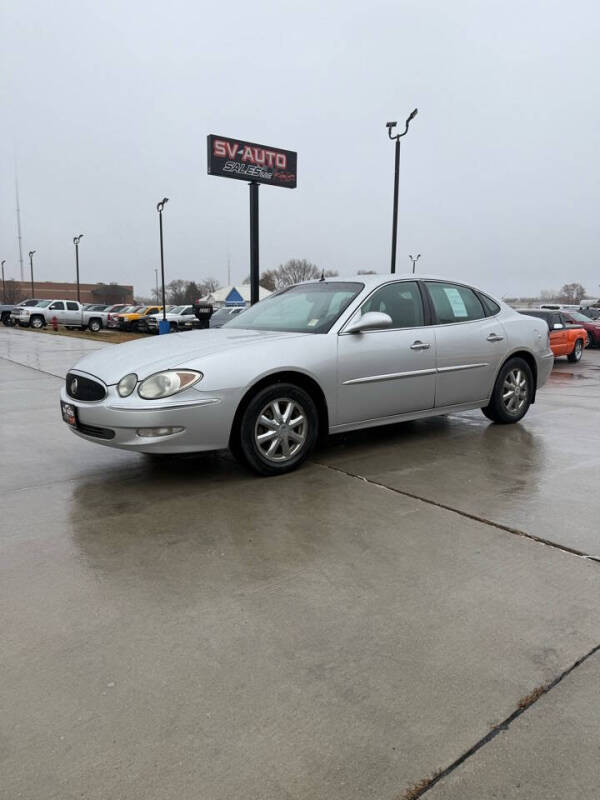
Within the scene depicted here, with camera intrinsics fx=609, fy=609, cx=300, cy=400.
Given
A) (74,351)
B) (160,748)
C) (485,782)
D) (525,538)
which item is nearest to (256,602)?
(160,748)

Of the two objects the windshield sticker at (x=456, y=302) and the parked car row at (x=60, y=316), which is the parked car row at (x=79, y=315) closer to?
the parked car row at (x=60, y=316)

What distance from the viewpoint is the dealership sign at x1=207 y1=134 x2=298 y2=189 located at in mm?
19438

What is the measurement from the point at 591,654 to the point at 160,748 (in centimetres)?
158

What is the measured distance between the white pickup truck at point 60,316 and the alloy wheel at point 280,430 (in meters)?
31.7

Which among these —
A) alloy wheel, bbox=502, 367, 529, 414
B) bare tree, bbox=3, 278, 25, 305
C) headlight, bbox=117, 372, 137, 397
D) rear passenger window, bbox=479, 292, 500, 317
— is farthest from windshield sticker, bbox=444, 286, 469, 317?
bare tree, bbox=3, 278, 25, 305

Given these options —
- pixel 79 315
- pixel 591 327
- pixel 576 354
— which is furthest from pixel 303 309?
pixel 79 315

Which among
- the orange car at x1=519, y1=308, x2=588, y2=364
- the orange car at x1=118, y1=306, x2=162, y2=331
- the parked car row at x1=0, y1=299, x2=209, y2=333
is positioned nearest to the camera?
the orange car at x1=519, y1=308, x2=588, y2=364

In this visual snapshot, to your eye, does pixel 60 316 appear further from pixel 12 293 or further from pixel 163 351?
pixel 12 293

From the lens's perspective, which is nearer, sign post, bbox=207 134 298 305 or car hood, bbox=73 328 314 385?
car hood, bbox=73 328 314 385

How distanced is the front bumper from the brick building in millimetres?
98834

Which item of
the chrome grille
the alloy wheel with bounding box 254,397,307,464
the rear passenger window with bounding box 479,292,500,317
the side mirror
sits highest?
the rear passenger window with bounding box 479,292,500,317

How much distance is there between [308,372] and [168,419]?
1.11 metres

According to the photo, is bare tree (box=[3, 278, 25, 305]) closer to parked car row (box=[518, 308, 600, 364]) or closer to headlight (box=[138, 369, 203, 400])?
parked car row (box=[518, 308, 600, 364])

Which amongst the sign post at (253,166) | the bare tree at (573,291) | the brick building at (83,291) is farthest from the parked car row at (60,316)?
the bare tree at (573,291)
